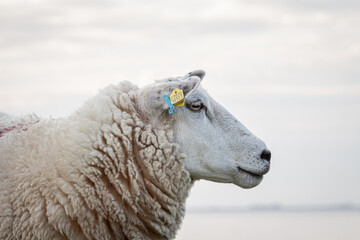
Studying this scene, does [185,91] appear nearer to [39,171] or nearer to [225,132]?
[225,132]

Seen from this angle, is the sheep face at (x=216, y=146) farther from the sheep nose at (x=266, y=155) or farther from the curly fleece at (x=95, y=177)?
the curly fleece at (x=95, y=177)

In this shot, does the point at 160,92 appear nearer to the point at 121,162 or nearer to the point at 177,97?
the point at 177,97

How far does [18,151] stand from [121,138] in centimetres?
80

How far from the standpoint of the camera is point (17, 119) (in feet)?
17.1

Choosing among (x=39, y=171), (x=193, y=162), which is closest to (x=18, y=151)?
(x=39, y=171)

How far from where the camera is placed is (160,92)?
15.8 feet

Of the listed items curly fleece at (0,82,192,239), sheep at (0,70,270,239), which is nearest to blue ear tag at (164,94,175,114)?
sheep at (0,70,270,239)

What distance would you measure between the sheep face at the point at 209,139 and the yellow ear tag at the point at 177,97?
0.05 meters

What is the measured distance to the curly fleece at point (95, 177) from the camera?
14.7 ft

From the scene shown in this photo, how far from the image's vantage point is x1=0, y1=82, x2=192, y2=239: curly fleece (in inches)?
176

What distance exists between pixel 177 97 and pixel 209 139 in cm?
44

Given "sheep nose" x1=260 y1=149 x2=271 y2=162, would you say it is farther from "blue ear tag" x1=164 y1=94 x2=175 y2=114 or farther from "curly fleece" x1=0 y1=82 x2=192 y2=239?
"blue ear tag" x1=164 y1=94 x2=175 y2=114

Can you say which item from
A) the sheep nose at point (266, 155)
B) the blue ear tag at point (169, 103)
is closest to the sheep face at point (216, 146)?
the sheep nose at point (266, 155)

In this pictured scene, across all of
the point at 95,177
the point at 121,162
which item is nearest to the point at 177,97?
the point at 121,162
